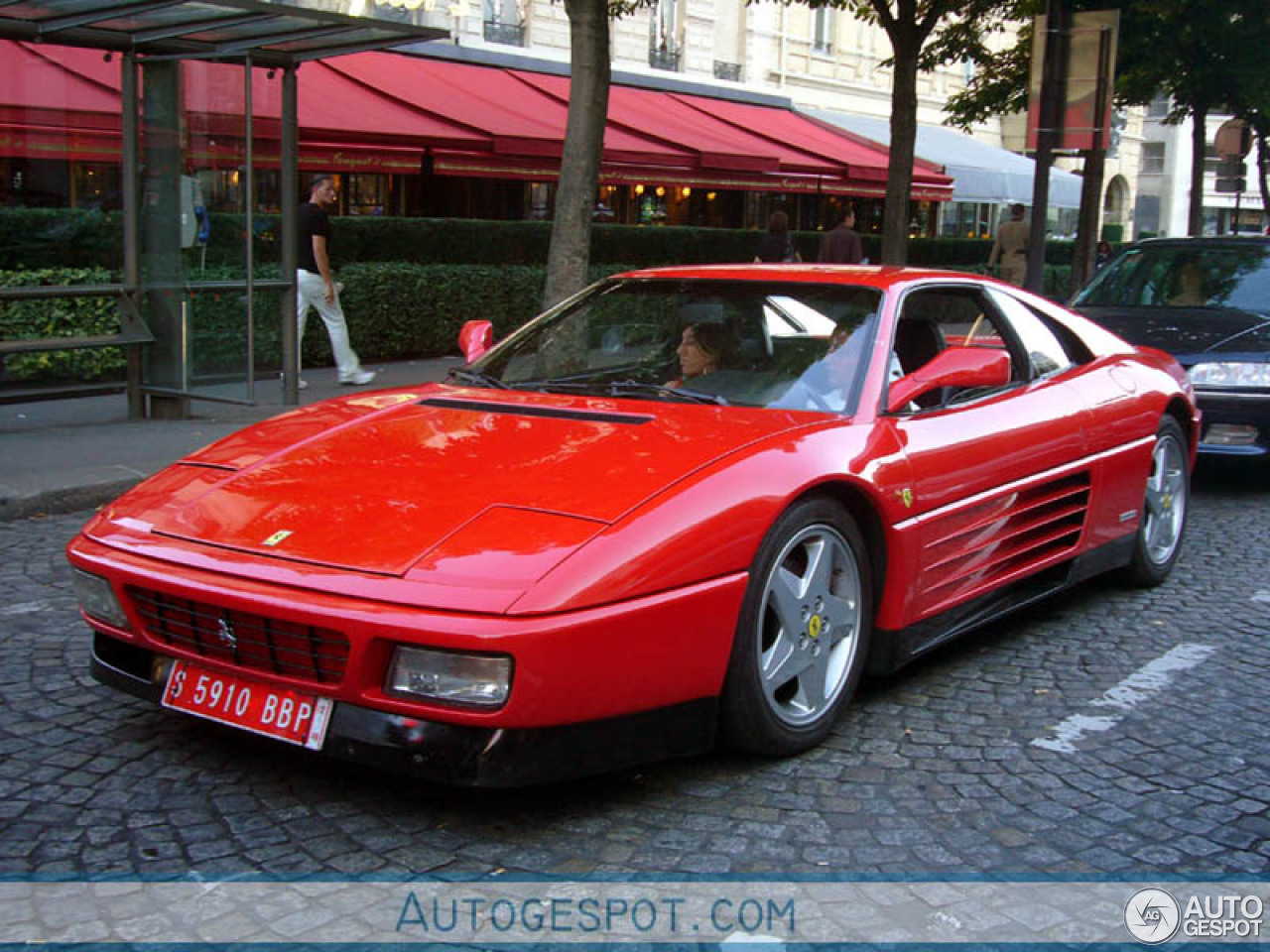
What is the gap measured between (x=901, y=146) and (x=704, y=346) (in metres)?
11.4

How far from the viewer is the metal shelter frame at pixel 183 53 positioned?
8.91 m

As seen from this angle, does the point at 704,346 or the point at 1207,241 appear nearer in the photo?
the point at 704,346

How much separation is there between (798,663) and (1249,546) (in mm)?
4049

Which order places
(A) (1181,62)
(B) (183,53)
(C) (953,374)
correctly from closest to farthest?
(C) (953,374) < (B) (183,53) < (A) (1181,62)

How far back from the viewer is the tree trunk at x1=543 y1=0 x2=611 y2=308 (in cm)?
1005

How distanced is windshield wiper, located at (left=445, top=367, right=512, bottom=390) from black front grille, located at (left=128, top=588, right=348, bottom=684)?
152 centimetres

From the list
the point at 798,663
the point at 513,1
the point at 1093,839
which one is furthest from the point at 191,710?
the point at 513,1

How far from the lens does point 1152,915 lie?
9.87ft

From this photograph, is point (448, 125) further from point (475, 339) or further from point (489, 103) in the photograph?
point (475, 339)

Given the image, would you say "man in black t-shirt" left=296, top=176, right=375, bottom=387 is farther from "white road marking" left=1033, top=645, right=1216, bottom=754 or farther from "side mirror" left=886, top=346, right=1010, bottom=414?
"white road marking" left=1033, top=645, right=1216, bottom=754

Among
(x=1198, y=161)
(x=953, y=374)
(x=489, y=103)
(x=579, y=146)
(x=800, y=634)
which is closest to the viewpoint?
(x=800, y=634)

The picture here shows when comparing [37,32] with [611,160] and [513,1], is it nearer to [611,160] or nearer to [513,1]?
[611,160]

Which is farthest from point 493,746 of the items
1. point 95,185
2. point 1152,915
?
point 95,185

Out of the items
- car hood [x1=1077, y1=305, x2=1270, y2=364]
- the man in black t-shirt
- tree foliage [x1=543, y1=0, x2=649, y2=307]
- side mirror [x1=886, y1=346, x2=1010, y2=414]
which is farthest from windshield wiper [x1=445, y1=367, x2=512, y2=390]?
the man in black t-shirt
